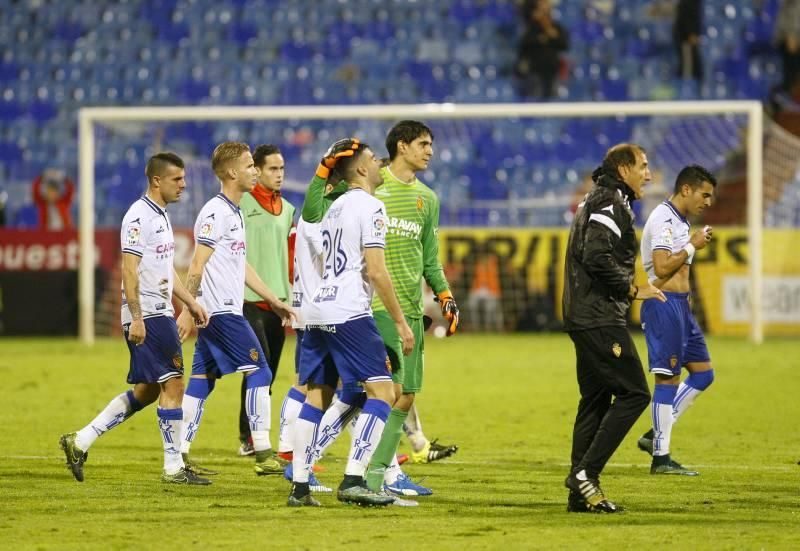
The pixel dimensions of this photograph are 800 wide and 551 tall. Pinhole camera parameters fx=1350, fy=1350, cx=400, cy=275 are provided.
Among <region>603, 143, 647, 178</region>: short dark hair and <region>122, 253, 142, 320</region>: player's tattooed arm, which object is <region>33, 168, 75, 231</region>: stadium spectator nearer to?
<region>122, 253, 142, 320</region>: player's tattooed arm

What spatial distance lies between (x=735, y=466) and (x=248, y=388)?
3.50m

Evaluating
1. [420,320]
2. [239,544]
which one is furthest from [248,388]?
[239,544]

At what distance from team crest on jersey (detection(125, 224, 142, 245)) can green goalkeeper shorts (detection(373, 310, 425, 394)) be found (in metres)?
1.63

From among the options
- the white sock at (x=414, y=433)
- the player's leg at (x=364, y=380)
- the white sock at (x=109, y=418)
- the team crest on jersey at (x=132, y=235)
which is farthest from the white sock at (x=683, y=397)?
the team crest on jersey at (x=132, y=235)

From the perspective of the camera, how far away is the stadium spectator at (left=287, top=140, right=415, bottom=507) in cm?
744

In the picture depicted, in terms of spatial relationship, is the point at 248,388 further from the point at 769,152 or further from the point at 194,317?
the point at 769,152

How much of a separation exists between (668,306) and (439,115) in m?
11.2

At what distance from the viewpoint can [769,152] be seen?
919 inches

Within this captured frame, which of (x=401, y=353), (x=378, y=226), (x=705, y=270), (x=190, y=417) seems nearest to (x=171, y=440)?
(x=190, y=417)

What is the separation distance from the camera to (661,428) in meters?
9.41

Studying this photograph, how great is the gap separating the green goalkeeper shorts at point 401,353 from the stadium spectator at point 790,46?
19.0 metres

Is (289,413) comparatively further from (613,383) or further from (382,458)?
(613,383)

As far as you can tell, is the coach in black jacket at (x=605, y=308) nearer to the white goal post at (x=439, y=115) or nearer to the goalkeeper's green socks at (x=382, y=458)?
the goalkeeper's green socks at (x=382, y=458)

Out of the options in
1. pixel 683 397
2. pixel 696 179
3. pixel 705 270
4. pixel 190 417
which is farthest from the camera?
pixel 705 270
